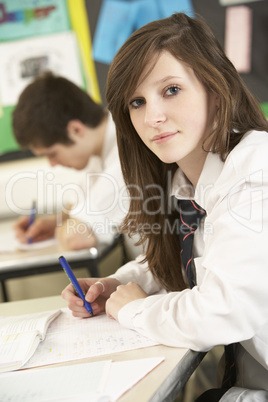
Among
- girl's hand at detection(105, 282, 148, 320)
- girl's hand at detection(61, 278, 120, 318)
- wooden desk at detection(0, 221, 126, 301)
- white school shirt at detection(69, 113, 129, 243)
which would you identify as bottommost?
wooden desk at detection(0, 221, 126, 301)

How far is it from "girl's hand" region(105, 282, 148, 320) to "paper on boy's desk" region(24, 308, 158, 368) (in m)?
0.03

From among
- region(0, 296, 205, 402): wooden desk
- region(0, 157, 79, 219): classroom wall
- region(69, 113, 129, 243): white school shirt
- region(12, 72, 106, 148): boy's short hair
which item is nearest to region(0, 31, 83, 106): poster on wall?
region(0, 157, 79, 219): classroom wall

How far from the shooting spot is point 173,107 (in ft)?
3.63

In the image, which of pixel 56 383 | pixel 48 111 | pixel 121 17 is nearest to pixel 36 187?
pixel 48 111

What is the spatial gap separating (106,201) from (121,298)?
1128 mm

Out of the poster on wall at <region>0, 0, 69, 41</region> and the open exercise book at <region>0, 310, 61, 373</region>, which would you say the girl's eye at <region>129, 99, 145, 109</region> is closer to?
the open exercise book at <region>0, 310, 61, 373</region>

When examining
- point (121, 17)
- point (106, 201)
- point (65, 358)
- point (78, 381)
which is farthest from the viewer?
point (121, 17)

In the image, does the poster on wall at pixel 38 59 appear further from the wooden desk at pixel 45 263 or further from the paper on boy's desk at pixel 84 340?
the paper on boy's desk at pixel 84 340

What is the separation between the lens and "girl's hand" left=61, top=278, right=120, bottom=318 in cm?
117

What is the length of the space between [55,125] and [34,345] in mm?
1427

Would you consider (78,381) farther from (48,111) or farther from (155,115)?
(48,111)

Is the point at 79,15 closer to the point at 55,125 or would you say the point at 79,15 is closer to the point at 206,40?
the point at 55,125

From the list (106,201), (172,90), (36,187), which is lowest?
(36,187)

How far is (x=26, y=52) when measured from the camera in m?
3.04
